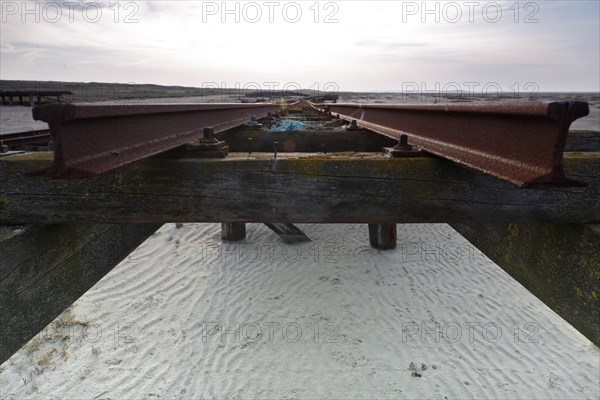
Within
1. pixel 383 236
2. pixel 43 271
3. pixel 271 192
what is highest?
pixel 271 192

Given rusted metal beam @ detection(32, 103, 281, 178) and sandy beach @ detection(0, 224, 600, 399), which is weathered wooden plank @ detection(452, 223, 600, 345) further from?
sandy beach @ detection(0, 224, 600, 399)

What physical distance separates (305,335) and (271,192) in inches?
186

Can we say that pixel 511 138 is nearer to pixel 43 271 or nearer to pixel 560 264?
pixel 560 264

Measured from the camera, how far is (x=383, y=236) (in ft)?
27.7

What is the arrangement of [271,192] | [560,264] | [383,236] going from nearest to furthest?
[560,264] < [271,192] < [383,236]

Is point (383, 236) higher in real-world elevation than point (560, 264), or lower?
lower

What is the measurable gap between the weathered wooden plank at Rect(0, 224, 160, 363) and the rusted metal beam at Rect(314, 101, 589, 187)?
5.29 ft

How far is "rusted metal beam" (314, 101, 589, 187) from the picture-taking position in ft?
3.32

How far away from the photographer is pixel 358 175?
5.23ft

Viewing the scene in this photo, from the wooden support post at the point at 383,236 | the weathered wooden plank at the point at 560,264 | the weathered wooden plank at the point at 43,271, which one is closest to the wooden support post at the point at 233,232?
the wooden support post at the point at 383,236

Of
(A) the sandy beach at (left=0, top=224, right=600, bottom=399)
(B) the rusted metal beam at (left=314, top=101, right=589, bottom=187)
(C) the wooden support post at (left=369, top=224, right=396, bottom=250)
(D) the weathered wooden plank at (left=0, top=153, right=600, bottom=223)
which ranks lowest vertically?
(A) the sandy beach at (left=0, top=224, right=600, bottom=399)

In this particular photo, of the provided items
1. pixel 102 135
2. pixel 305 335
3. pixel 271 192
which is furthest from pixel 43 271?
pixel 305 335

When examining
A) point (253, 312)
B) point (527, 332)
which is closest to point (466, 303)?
point (527, 332)

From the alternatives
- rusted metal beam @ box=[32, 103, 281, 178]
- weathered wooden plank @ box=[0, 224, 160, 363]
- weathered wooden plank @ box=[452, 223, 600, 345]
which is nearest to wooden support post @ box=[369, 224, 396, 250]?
rusted metal beam @ box=[32, 103, 281, 178]
